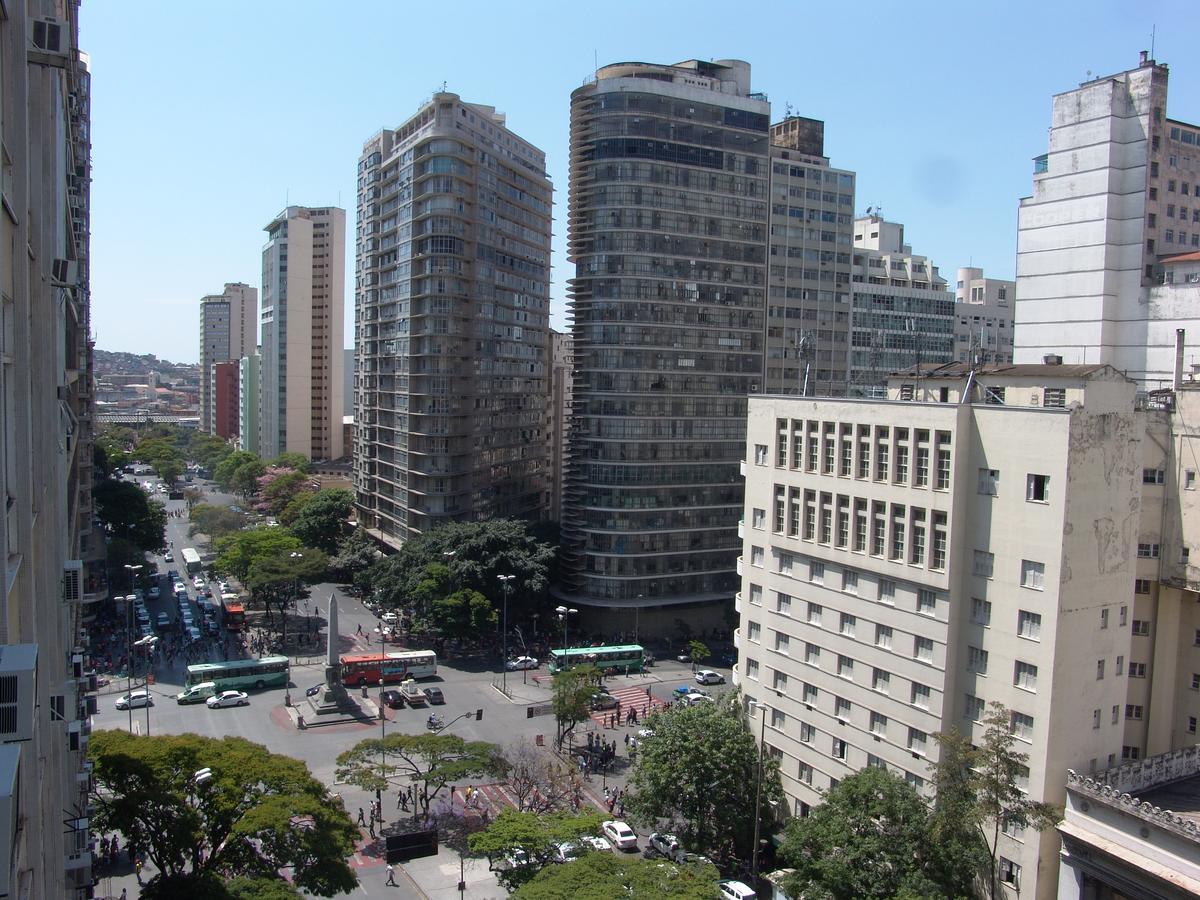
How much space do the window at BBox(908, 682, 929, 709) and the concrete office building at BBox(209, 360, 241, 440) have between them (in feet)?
566

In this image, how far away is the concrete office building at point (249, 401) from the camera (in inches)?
6250

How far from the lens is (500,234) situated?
78.9m

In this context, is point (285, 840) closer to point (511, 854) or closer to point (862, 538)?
→ point (511, 854)

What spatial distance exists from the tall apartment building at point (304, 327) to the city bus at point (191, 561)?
47.2m

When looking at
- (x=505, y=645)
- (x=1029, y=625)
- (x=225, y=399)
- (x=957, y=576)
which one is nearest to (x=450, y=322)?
(x=505, y=645)

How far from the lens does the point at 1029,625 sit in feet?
95.1

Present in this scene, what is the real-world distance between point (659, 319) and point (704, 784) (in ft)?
123

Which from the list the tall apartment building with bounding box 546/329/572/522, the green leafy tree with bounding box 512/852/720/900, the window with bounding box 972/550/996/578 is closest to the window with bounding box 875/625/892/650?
the window with bounding box 972/550/996/578

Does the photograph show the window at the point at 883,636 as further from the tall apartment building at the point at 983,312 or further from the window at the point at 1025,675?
the tall apartment building at the point at 983,312

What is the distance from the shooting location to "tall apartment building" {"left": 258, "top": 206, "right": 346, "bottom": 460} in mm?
131250

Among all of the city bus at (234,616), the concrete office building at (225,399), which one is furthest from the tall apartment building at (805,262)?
the concrete office building at (225,399)

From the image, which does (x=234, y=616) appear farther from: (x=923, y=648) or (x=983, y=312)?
(x=983, y=312)

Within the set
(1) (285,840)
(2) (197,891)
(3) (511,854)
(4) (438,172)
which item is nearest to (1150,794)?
(3) (511,854)

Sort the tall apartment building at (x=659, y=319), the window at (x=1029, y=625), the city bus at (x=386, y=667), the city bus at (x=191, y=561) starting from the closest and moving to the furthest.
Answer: the window at (x=1029, y=625) < the city bus at (x=386, y=667) < the tall apartment building at (x=659, y=319) < the city bus at (x=191, y=561)
